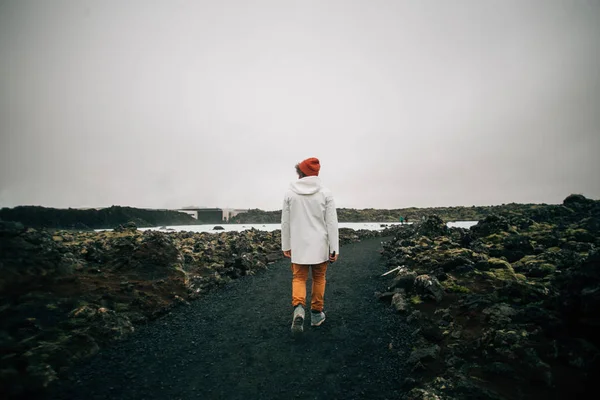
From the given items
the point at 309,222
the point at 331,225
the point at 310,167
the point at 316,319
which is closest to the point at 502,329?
the point at 316,319

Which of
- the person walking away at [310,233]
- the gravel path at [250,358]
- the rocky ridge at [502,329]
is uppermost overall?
the person walking away at [310,233]

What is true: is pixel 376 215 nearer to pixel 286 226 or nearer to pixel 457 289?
pixel 457 289

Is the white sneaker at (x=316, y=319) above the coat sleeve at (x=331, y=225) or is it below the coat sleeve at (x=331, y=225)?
below

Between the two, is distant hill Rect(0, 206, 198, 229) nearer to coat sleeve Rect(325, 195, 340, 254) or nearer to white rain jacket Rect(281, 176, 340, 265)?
white rain jacket Rect(281, 176, 340, 265)

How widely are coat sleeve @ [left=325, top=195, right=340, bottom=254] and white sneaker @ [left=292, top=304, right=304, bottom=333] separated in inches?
49.3

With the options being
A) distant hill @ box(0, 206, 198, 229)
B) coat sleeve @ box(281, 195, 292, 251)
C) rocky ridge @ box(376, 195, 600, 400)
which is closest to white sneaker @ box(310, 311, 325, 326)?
coat sleeve @ box(281, 195, 292, 251)

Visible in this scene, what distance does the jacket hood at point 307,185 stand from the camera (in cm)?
531

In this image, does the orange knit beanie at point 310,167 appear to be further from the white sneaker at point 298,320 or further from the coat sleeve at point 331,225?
the white sneaker at point 298,320

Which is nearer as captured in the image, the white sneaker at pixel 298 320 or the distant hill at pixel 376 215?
the white sneaker at pixel 298 320

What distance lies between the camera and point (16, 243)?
455 cm

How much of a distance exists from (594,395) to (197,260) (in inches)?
409

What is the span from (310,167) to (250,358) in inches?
141

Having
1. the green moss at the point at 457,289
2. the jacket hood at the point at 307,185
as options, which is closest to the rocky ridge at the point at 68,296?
the jacket hood at the point at 307,185

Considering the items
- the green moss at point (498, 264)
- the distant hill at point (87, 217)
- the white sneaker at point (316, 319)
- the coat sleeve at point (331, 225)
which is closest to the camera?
the white sneaker at point (316, 319)
